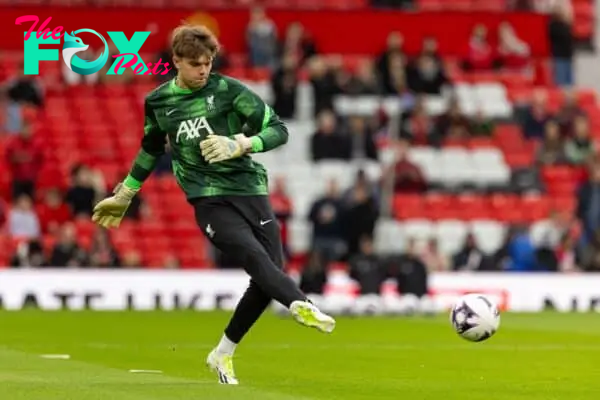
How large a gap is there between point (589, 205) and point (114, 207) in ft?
61.7

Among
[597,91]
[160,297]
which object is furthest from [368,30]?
[160,297]

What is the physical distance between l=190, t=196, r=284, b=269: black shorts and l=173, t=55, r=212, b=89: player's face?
31.3 inches

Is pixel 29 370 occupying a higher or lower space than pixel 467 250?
higher

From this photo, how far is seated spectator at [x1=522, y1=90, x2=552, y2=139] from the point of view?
32938 mm

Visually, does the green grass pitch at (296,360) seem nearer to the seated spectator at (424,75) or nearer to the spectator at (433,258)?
the spectator at (433,258)

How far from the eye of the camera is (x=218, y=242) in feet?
39.8

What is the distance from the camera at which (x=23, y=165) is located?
1145 inches

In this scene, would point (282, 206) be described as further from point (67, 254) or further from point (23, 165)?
point (23, 165)

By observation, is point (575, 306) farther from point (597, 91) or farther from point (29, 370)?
point (29, 370)

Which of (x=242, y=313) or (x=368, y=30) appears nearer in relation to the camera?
(x=242, y=313)

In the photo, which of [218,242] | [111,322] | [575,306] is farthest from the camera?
[575,306]

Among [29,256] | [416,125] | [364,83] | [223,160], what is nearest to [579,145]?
[416,125]

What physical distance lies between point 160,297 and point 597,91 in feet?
40.4

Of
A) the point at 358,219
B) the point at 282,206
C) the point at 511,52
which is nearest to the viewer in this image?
the point at 358,219
